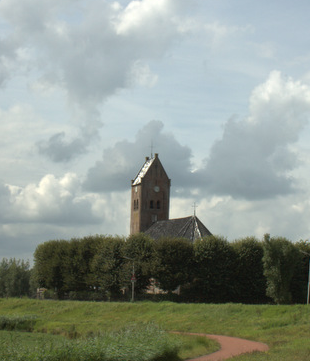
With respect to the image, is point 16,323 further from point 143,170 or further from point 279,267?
point 143,170

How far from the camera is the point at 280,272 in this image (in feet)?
193

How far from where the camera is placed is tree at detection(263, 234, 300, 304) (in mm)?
58656

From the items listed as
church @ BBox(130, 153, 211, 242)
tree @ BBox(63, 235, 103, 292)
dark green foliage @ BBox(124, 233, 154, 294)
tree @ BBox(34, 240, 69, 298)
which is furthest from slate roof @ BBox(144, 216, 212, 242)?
tree @ BBox(34, 240, 69, 298)

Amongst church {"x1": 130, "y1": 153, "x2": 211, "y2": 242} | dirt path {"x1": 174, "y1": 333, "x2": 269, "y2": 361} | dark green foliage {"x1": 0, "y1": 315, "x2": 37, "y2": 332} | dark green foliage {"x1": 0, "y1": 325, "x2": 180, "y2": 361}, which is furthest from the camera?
church {"x1": 130, "y1": 153, "x2": 211, "y2": 242}

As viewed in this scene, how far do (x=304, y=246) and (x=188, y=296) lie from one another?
16612 mm

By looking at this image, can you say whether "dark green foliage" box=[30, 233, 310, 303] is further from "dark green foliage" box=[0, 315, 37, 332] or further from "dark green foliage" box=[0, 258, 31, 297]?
"dark green foliage" box=[0, 258, 31, 297]

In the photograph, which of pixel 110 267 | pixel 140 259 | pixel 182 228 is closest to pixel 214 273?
pixel 140 259

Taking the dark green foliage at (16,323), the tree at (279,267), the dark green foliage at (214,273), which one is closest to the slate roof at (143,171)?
the dark green foliage at (214,273)

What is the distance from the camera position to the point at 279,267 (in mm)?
58750

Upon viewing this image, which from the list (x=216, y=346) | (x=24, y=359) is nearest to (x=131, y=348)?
(x=24, y=359)

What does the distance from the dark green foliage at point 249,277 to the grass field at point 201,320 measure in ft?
45.9

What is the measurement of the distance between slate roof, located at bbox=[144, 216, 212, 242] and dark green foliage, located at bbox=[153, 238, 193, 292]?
11.6m

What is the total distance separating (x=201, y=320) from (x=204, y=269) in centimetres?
1731

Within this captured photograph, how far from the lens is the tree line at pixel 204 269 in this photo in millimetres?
59375
